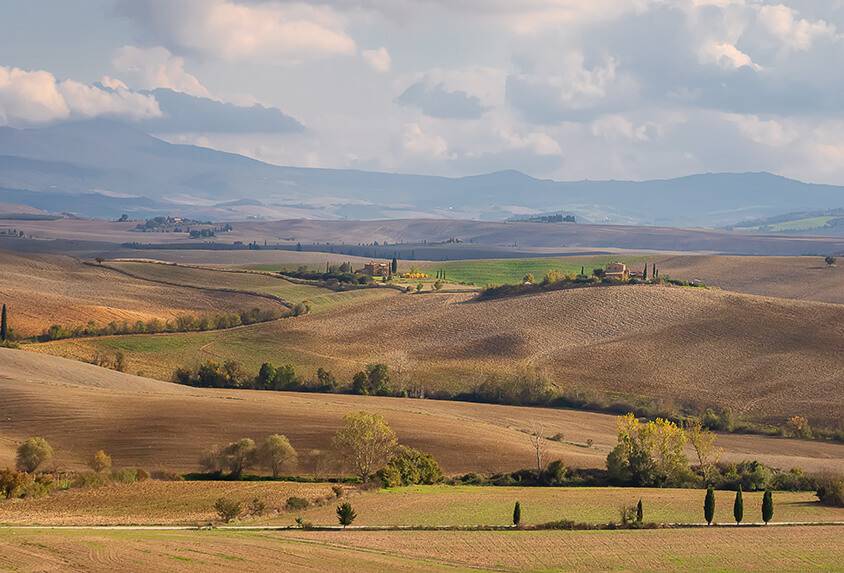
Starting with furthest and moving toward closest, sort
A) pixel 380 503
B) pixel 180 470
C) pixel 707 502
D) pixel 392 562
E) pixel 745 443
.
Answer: pixel 745 443
pixel 180 470
pixel 380 503
pixel 707 502
pixel 392 562

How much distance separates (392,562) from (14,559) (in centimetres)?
1221

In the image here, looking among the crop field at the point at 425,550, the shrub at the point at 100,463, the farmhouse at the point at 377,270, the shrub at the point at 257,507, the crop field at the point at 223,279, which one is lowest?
the shrub at the point at 100,463

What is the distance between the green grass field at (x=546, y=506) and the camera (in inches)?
2015

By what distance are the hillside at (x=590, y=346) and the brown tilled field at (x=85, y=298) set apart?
14.1 m

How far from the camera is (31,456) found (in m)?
62.8

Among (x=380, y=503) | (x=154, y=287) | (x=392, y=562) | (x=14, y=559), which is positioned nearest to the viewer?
(x=14, y=559)

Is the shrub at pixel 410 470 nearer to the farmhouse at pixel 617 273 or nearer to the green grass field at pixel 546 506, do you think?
the green grass field at pixel 546 506

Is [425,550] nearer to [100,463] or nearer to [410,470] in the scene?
[410,470]

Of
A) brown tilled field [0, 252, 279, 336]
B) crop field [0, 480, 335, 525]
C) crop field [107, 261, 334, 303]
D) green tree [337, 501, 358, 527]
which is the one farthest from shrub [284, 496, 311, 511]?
crop field [107, 261, 334, 303]

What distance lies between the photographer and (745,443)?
8281 centimetres

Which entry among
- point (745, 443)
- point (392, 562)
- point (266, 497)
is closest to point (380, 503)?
point (266, 497)

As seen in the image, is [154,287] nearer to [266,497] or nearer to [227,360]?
[227,360]

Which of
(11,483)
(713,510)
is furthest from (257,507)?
(713,510)

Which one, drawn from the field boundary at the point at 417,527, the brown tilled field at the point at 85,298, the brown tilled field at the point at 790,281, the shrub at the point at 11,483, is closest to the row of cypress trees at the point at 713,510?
the field boundary at the point at 417,527
